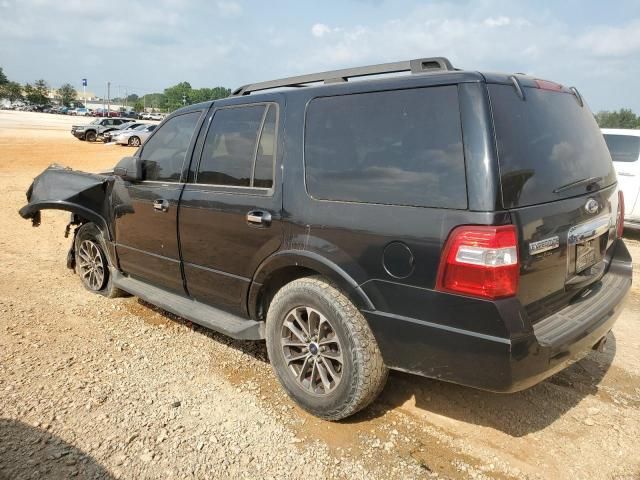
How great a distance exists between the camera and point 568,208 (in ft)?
8.34

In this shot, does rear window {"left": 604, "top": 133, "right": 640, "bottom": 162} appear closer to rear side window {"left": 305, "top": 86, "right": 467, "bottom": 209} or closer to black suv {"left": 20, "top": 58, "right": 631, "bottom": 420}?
black suv {"left": 20, "top": 58, "right": 631, "bottom": 420}

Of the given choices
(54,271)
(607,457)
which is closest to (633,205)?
(607,457)

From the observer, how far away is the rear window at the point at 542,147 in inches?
90.0

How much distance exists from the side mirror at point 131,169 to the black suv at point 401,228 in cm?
48

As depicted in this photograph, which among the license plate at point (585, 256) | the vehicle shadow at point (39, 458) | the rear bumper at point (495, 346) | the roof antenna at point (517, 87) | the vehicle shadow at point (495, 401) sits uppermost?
the roof antenna at point (517, 87)

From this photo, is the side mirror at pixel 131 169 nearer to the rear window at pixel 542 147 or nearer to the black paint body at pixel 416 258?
the black paint body at pixel 416 258

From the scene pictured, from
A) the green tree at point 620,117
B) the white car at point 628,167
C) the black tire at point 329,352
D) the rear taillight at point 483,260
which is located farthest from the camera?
the green tree at point 620,117

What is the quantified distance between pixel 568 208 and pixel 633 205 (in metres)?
7.04

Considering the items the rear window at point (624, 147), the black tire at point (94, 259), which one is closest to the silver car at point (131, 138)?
the black tire at point (94, 259)

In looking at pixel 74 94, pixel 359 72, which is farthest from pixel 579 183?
pixel 74 94

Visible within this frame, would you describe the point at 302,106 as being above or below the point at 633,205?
above

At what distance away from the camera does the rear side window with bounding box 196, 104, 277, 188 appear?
3176mm

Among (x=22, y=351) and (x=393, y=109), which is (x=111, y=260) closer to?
(x=22, y=351)

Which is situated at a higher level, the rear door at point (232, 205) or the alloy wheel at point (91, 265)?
the rear door at point (232, 205)
